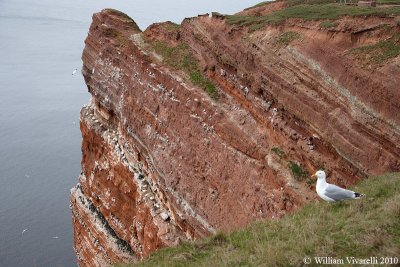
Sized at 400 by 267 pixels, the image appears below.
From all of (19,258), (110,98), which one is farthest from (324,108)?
(19,258)

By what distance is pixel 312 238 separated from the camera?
775cm

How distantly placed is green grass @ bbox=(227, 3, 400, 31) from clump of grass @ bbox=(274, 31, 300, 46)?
75cm

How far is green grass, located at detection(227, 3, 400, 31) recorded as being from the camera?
14.6 m

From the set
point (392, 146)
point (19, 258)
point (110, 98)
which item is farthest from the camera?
point (19, 258)

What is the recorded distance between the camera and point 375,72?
13023mm

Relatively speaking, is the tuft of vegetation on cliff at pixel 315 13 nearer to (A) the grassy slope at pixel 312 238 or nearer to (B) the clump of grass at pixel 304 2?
(B) the clump of grass at pixel 304 2

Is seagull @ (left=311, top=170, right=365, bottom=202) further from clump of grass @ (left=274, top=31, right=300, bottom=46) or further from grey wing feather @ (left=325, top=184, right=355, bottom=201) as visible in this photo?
clump of grass @ (left=274, top=31, right=300, bottom=46)

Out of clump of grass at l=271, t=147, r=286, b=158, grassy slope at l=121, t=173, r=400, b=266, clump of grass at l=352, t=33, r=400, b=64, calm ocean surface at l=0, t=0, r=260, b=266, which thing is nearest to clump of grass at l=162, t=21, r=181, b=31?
clump of grass at l=271, t=147, r=286, b=158

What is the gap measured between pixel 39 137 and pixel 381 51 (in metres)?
39.3

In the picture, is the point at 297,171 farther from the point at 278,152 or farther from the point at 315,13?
the point at 315,13

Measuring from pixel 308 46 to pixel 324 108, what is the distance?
2.21 metres

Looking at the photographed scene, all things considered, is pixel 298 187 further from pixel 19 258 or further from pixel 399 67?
pixel 19 258

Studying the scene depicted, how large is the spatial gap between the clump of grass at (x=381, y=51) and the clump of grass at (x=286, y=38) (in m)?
2.25

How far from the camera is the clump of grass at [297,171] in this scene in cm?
1436
